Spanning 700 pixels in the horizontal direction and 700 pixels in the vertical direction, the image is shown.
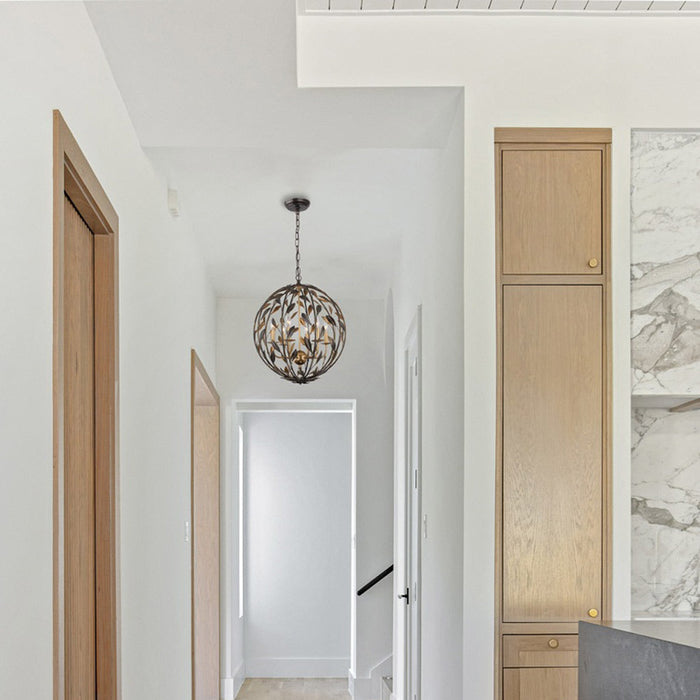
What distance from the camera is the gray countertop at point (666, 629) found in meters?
1.98

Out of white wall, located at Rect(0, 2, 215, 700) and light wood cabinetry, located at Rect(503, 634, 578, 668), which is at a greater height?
white wall, located at Rect(0, 2, 215, 700)

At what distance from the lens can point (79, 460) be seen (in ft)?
7.85

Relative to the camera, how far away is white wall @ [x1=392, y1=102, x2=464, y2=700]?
2.76 m

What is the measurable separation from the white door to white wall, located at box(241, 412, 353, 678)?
2.96m

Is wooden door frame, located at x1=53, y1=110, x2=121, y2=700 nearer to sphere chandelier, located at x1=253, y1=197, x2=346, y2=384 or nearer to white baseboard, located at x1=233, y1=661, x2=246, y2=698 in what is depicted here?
sphere chandelier, located at x1=253, y1=197, x2=346, y2=384

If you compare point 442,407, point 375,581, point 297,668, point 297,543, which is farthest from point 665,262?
point 297,668

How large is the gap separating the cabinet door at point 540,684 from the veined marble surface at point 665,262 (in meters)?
0.78

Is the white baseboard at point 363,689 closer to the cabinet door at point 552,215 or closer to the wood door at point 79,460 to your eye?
the wood door at point 79,460

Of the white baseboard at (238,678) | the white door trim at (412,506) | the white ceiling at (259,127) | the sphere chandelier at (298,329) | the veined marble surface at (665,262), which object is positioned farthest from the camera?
the white baseboard at (238,678)

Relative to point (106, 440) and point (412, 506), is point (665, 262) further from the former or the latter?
point (412, 506)

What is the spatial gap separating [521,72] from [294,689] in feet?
19.0

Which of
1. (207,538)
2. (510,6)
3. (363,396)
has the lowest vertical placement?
(207,538)

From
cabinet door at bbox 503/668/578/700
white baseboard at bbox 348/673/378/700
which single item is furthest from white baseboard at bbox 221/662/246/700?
cabinet door at bbox 503/668/578/700

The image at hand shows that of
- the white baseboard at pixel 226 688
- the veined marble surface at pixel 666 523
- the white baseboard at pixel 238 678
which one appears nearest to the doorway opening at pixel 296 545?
the white baseboard at pixel 238 678
